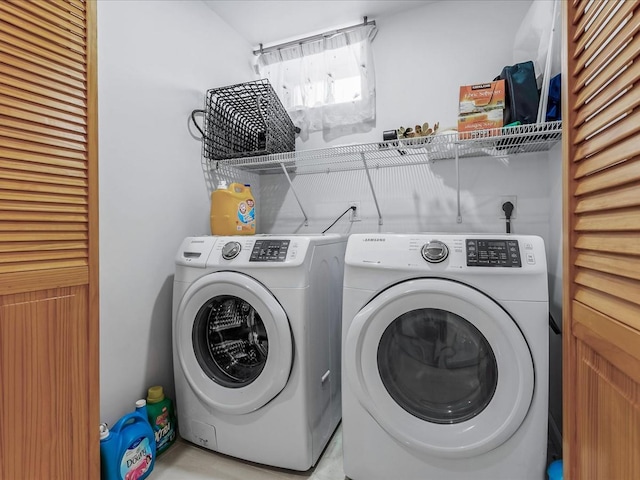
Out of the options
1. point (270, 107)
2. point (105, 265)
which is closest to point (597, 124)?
point (270, 107)

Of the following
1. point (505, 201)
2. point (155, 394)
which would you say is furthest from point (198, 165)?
point (505, 201)

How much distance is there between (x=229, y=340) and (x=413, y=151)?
1.50 m

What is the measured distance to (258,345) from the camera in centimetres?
153

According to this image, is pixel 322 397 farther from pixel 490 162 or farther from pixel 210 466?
pixel 490 162

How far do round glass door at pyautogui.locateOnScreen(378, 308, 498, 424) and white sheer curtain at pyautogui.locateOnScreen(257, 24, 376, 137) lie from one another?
148cm

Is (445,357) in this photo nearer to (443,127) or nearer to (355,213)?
(355,213)

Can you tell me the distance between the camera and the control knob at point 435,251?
117cm

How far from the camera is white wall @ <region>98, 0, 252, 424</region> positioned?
142 cm

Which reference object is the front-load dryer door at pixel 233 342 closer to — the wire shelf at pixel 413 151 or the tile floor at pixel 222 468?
the tile floor at pixel 222 468

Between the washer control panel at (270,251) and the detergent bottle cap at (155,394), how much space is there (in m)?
0.85

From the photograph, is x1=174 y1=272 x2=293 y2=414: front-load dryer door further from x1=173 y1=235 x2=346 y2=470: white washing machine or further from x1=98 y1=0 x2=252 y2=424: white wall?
x1=98 y1=0 x2=252 y2=424: white wall

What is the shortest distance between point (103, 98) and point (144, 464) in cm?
162

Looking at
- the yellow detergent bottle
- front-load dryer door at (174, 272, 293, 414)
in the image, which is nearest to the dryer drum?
front-load dryer door at (174, 272, 293, 414)

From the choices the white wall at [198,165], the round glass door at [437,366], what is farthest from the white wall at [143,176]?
the round glass door at [437,366]
